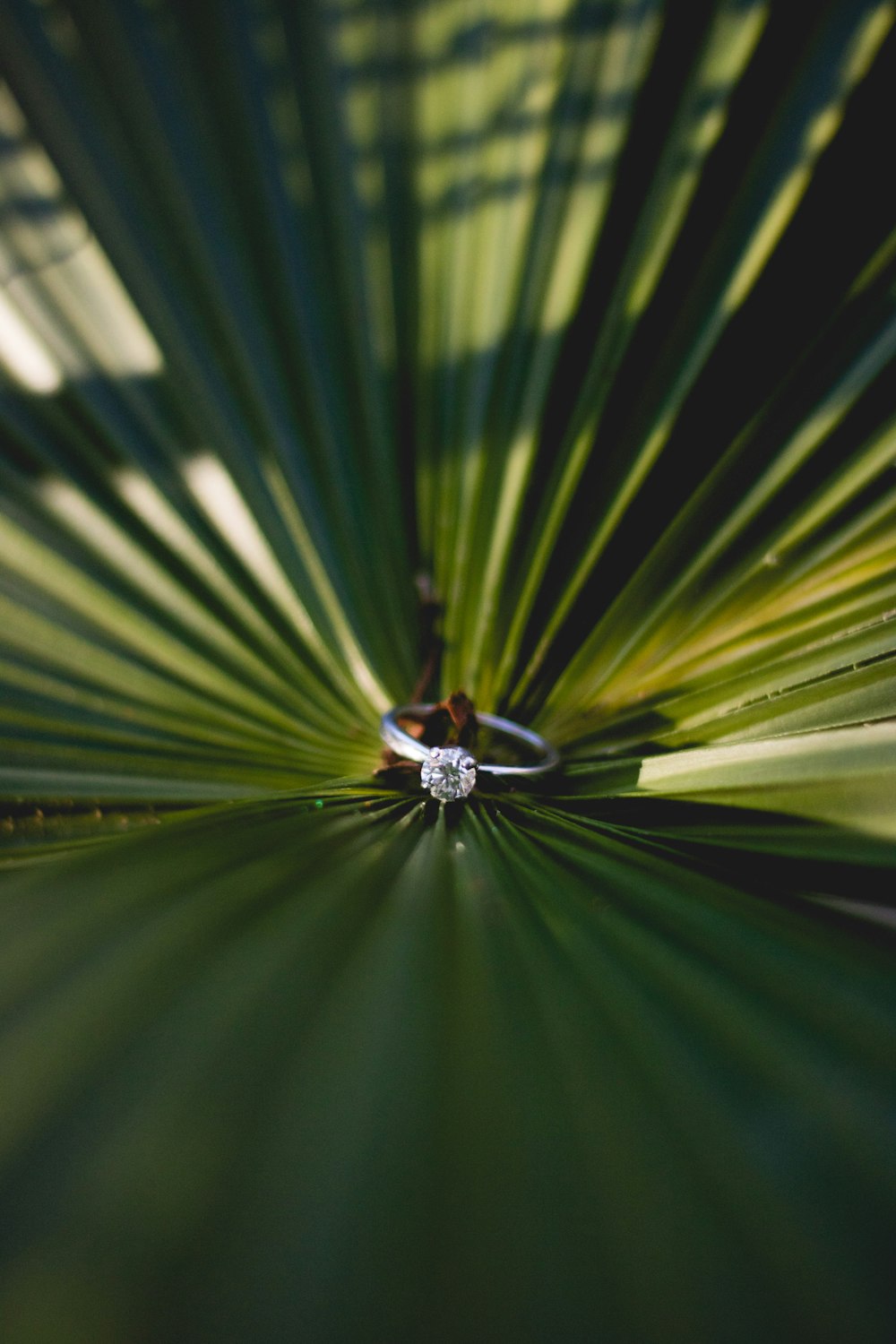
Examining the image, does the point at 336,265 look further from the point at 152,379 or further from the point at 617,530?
the point at 617,530

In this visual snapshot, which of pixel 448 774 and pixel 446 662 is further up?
pixel 446 662

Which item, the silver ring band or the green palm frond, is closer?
the green palm frond

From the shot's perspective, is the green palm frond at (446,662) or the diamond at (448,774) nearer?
the green palm frond at (446,662)

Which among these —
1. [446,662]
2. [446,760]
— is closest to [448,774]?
[446,760]

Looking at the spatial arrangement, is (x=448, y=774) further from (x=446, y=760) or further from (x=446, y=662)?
(x=446, y=662)

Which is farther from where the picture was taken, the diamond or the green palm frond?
the diamond

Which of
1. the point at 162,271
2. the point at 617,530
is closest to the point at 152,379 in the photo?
the point at 162,271
